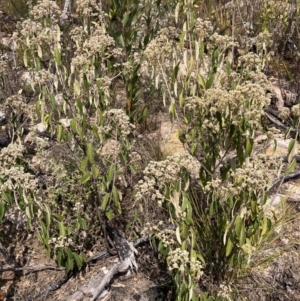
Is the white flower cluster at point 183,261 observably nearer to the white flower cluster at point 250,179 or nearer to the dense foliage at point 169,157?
the dense foliage at point 169,157

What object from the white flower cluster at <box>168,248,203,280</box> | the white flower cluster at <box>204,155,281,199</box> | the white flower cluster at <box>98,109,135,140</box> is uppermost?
the white flower cluster at <box>98,109,135,140</box>

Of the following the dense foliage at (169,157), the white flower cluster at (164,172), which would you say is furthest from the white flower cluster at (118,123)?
the white flower cluster at (164,172)

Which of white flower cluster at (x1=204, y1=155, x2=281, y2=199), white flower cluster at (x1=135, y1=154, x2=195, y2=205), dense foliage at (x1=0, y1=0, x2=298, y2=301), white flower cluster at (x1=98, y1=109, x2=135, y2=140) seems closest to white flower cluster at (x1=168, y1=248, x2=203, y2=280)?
dense foliage at (x1=0, y1=0, x2=298, y2=301)

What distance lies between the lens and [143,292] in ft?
8.52

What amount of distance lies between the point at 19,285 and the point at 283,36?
381 centimetres

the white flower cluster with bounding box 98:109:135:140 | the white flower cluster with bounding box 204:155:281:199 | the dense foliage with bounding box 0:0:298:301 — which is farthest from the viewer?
the white flower cluster with bounding box 98:109:135:140

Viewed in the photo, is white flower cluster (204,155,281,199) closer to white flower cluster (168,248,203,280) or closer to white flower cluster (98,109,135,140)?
white flower cluster (168,248,203,280)

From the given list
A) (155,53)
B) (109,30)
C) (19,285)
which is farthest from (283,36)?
(19,285)

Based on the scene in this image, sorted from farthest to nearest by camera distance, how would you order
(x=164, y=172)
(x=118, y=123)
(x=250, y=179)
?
(x=118, y=123)
(x=164, y=172)
(x=250, y=179)

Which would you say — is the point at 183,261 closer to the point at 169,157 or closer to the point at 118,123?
the point at 169,157

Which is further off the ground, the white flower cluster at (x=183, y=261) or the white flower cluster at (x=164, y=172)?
the white flower cluster at (x=164, y=172)

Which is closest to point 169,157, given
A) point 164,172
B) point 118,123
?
point 164,172

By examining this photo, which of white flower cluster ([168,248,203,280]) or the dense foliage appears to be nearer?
white flower cluster ([168,248,203,280])

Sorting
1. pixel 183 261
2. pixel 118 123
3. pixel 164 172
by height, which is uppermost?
pixel 118 123
